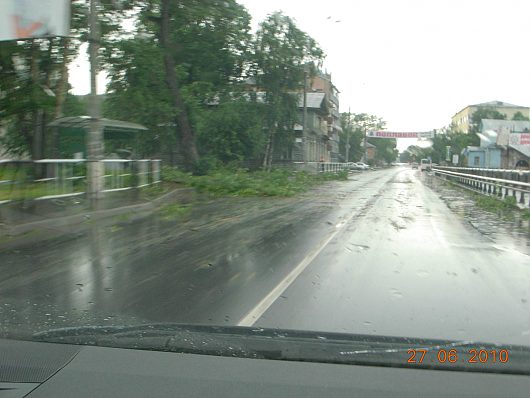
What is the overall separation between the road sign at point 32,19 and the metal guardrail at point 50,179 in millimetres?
3224

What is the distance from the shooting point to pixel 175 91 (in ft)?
88.6

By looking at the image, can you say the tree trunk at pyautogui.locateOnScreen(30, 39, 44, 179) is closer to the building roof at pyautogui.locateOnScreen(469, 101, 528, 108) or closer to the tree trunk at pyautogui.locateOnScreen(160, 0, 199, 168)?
the tree trunk at pyautogui.locateOnScreen(160, 0, 199, 168)

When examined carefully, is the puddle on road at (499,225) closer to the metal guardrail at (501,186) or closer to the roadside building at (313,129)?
Answer: the metal guardrail at (501,186)

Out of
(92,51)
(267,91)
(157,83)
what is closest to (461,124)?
(267,91)

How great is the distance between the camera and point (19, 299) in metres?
5.89

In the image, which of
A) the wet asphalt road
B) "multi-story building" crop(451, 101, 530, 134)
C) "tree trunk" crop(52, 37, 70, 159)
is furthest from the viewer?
"multi-story building" crop(451, 101, 530, 134)

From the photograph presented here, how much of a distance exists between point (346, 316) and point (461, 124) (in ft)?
492

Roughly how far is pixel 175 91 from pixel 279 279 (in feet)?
70.6

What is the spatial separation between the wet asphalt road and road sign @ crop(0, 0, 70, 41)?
17.0 ft

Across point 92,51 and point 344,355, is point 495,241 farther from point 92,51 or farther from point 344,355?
point 92,51

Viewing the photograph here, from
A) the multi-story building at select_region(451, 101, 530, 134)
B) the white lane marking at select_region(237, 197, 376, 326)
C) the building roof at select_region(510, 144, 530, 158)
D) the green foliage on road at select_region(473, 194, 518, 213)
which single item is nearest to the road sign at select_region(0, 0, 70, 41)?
the white lane marking at select_region(237, 197, 376, 326)

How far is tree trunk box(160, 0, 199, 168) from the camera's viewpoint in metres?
25.4

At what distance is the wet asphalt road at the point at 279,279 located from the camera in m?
5.19

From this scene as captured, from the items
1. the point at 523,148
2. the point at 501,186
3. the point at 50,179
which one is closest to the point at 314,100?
the point at 523,148
